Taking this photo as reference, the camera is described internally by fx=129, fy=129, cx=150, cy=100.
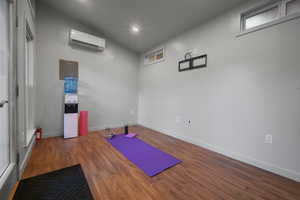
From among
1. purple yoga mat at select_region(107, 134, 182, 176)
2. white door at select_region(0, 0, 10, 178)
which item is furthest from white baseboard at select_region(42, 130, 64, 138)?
white door at select_region(0, 0, 10, 178)

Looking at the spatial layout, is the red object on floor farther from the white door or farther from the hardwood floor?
the white door

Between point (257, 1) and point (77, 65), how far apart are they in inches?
153

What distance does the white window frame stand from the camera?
1.73 m

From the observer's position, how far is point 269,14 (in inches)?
75.7

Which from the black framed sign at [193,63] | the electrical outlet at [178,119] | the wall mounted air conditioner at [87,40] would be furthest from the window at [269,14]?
the wall mounted air conditioner at [87,40]

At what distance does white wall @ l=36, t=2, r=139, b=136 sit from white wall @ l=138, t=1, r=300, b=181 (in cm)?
166

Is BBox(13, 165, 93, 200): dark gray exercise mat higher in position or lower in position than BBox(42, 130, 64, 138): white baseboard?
lower

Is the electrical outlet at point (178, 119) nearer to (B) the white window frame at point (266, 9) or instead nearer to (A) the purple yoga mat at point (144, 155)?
Result: (A) the purple yoga mat at point (144, 155)

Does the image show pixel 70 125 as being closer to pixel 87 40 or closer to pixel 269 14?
pixel 87 40

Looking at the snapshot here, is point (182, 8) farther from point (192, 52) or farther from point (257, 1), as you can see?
point (257, 1)

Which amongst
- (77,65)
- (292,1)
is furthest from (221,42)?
(77,65)

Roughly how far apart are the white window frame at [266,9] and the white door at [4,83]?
3.13 meters

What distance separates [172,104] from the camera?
3387 millimetres

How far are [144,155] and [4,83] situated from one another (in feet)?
6.78
